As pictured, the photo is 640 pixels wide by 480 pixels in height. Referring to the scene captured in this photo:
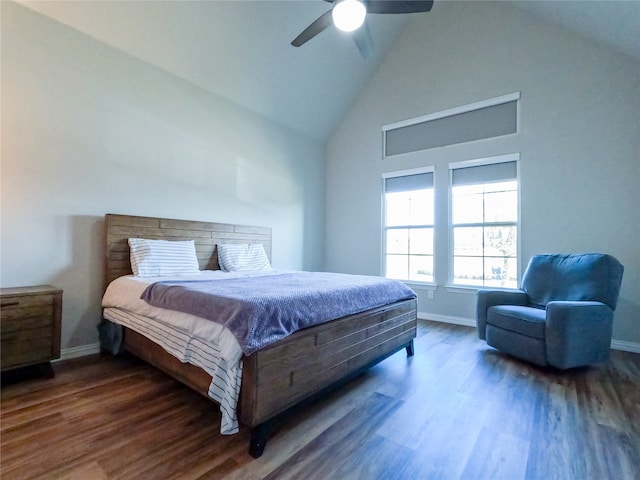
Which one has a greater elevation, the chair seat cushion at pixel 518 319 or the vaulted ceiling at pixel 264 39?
the vaulted ceiling at pixel 264 39

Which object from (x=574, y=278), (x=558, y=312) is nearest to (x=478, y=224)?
(x=574, y=278)

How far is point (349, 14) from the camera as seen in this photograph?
7.59 feet

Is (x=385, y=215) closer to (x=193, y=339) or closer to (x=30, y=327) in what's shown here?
(x=193, y=339)

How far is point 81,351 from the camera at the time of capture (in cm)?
280

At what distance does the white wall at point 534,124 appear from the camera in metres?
3.19

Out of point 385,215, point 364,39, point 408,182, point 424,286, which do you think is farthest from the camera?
point 385,215

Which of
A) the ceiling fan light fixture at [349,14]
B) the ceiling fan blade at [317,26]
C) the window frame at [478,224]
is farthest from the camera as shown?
the window frame at [478,224]

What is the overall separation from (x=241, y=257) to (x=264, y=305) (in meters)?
2.22

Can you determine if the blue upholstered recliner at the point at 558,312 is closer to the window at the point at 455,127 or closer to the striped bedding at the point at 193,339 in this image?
the window at the point at 455,127

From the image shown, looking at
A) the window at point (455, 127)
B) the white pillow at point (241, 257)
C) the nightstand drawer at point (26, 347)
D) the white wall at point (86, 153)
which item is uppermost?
the window at point (455, 127)

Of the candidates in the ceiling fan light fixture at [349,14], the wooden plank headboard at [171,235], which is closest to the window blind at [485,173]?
the ceiling fan light fixture at [349,14]

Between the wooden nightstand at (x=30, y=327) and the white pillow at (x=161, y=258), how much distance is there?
0.62 meters

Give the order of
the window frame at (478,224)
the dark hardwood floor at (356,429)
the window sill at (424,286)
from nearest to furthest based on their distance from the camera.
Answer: the dark hardwood floor at (356,429) → the window frame at (478,224) → the window sill at (424,286)

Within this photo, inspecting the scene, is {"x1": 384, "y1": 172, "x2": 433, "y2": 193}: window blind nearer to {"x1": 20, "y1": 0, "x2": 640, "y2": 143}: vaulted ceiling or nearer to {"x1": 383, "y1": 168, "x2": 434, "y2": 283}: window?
{"x1": 383, "y1": 168, "x2": 434, "y2": 283}: window
